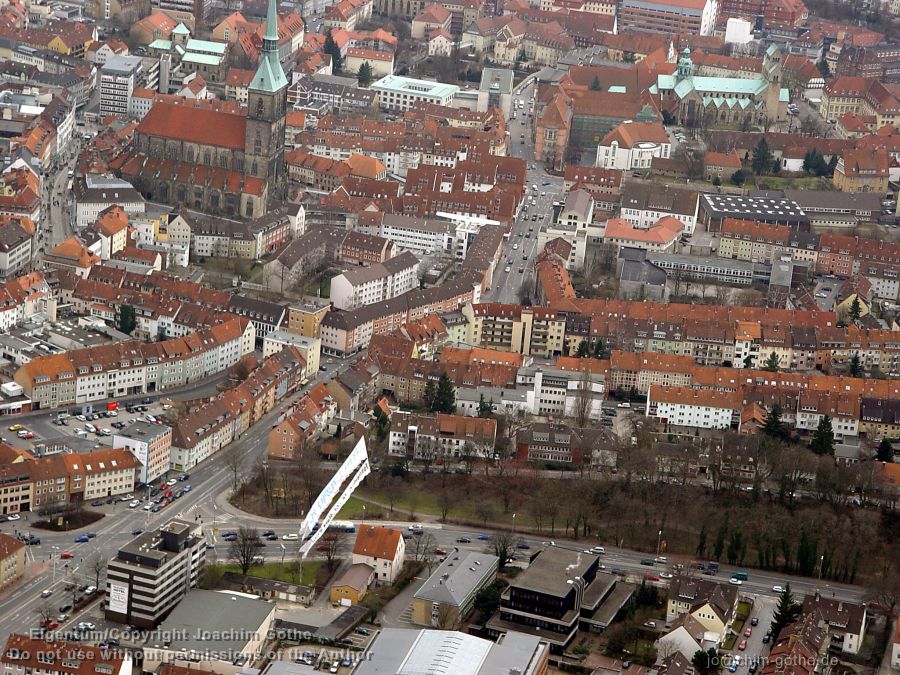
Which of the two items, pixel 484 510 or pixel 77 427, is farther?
pixel 77 427

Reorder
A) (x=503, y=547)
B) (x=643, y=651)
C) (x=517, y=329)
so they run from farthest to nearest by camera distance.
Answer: (x=517, y=329)
(x=503, y=547)
(x=643, y=651)

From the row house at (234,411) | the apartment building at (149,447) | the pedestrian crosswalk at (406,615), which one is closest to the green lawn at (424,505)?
the row house at (234,411)

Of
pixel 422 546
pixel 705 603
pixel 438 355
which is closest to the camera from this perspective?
pixel 705 603

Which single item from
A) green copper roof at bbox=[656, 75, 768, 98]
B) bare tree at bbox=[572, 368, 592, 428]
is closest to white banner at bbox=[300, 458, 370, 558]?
bare tree at bbox=[572, 368, 592, 428]

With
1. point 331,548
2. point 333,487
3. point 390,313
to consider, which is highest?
point 390,313

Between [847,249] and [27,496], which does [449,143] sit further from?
[27,496]

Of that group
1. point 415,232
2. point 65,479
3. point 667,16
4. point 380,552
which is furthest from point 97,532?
point 667,16

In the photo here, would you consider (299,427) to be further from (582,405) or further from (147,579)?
(147,579)
